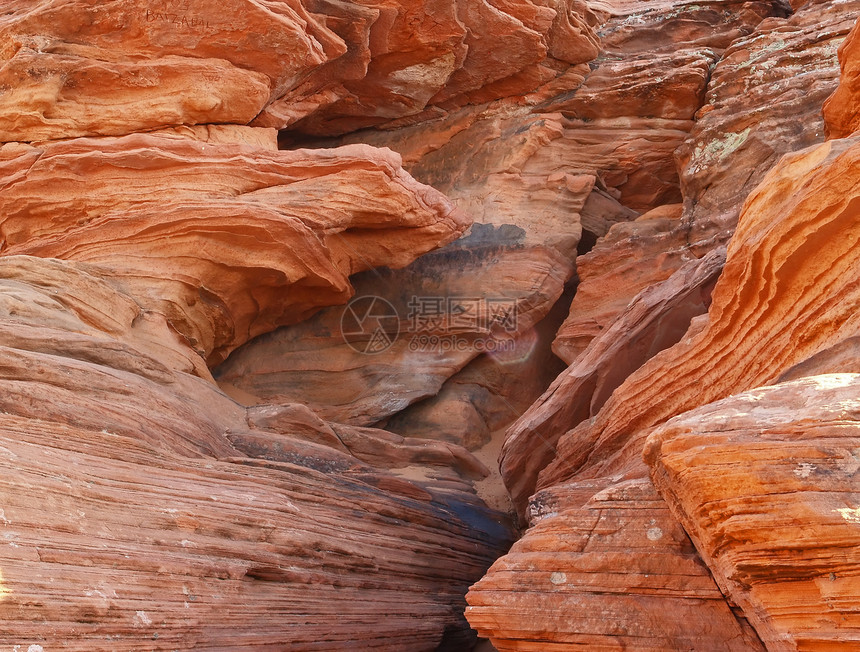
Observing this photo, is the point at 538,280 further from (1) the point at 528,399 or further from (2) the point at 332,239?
(2) the point at 332,239

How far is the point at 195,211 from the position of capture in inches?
479

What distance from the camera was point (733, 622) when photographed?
20.0 ft

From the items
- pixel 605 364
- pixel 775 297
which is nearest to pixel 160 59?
pixel 605 364

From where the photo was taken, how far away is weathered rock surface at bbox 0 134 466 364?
12.2 metres

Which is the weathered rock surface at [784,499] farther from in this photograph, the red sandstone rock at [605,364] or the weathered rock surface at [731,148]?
the weathered rock surface at [731,148]

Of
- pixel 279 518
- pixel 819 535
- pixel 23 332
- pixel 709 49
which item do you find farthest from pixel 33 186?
pixel 709 49

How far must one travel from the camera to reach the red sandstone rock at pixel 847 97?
8977 mm

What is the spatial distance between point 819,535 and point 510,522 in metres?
6.72

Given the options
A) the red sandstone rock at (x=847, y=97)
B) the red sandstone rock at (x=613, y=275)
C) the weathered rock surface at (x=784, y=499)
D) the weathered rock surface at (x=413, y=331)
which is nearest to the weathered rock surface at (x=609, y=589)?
the weathered rock surface at (x=784, y=499)

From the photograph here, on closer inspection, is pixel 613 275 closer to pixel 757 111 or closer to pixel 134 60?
pixel 757 111

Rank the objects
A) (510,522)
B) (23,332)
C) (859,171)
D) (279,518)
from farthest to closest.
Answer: (510,522), (23,332), (279,518), (859,171)

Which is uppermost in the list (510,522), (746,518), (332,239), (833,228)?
(833,228)

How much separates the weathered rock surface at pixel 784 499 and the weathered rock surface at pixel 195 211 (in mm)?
7934

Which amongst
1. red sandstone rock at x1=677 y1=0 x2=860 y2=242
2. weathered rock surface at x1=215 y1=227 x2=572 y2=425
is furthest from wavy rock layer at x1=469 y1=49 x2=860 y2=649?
weathered rock surface at x1=215 y1=227 x2=572 y2=425
